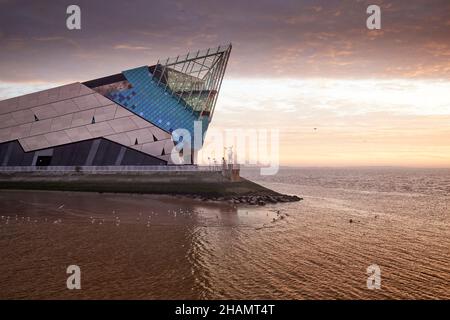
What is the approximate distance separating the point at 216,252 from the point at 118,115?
4792cm

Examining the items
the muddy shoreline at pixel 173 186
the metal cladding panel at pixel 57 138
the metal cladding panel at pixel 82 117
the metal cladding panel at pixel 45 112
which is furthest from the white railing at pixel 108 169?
the metal cladding panel at pixel 45 112

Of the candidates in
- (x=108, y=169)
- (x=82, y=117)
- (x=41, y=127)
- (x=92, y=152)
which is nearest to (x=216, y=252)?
(x=108, y=169)

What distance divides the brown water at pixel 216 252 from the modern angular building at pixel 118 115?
24.5m

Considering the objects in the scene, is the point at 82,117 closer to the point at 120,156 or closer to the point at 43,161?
the point at 120,156

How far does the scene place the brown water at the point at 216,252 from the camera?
17.0 metres

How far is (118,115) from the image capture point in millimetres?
65625

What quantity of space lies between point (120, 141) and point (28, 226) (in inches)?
1423

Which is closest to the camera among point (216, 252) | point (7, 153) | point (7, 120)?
point (216, 252)

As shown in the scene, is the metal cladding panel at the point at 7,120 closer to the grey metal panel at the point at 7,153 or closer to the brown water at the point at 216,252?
the grey metal panel at the point at 7,153

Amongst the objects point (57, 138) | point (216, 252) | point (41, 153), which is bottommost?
point (216, 252)

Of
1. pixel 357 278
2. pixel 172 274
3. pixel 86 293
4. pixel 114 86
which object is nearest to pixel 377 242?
pixel 357 278

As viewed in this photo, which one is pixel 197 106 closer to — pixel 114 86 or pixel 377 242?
pixel 114 86

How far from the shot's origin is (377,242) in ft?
91.7

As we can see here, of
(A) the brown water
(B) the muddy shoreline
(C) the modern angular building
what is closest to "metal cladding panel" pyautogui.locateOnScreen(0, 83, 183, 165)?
(C) the modern angular building
